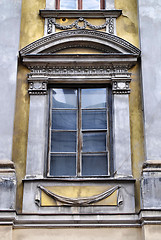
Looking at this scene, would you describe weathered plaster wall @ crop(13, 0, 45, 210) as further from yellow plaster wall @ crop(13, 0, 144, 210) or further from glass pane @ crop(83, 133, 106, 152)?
glass pane @ crop(83, 133, 106, 152)

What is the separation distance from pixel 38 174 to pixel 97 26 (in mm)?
3656

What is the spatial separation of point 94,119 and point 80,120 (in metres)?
0.30

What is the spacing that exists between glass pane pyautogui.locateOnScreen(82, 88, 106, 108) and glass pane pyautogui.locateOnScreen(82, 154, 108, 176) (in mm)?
1168

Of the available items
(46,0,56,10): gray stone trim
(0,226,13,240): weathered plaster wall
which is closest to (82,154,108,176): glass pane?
(0,226,13,240): weathered plaster wall

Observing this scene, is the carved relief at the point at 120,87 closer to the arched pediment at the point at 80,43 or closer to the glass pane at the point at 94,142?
the arched pediment at the point at 80,43

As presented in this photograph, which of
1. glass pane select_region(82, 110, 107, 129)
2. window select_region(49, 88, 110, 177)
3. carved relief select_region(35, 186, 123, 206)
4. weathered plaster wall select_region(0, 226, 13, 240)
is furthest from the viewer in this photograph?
glass pane select_region(82, 110, 107, 129)

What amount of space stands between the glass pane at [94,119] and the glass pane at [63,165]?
2.59 feet

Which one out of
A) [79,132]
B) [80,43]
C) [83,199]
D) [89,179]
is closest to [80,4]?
[80,43]

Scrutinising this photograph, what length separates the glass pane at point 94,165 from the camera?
9898 mm

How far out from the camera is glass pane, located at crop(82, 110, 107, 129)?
10375 millimetres

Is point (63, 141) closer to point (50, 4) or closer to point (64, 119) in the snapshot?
point (64, 119)

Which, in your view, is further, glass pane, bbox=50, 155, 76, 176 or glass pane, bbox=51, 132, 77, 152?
glass pane, bbox=51, 132, 77, 152

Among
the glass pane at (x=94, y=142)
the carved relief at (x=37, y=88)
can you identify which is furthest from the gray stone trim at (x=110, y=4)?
the glass pane at (x=94, y=142)

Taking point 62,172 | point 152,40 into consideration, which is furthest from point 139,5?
point 62,172
